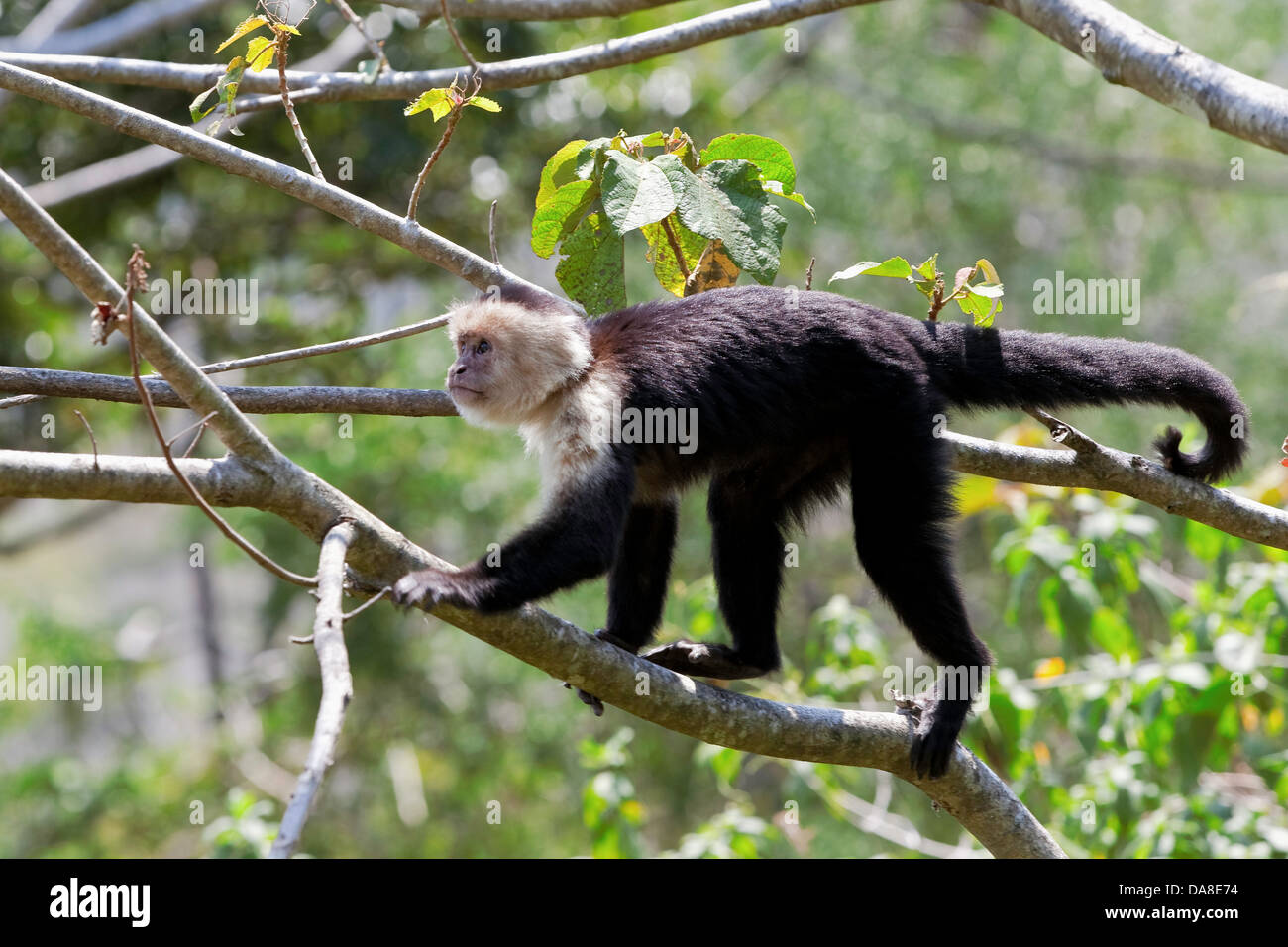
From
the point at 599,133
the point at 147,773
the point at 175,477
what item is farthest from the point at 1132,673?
the point at 147,773

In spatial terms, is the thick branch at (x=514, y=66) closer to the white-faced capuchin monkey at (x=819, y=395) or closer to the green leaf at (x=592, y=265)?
the green leaf at (x=592, y=265)

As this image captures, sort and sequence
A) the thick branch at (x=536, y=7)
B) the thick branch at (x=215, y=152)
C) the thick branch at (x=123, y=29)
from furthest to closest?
the thick branch at (x=123, y=29) < the thick branch at (x=536, y=7) < the thick branch at (x=215, y=152)

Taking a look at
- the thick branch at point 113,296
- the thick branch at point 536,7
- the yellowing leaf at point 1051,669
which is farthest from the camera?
the yellowing leaf at point 1051,669

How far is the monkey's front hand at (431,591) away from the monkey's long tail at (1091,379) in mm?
1810

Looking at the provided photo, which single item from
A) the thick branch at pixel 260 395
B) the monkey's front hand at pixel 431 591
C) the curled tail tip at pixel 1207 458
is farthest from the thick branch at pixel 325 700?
the curled tail tip at pixel 1207 458

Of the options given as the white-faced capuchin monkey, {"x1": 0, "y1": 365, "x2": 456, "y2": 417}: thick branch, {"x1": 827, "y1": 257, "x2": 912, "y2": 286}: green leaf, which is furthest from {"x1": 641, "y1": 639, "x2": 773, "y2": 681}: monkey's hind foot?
{"x1": 827, "y1": 257, "x2": 912, "y2": 286}: green leaf

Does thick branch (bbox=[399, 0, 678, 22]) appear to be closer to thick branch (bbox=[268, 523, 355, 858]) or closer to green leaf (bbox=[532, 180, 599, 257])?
green leaf (bbox=[532, 180, 599, 257])

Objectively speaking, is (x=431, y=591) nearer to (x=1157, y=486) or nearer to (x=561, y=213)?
(x=561, y=213)

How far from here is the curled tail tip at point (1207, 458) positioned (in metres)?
3.90

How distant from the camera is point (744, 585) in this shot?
454 cm

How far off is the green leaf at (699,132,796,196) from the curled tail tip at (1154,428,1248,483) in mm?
1475

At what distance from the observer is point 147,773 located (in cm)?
1259

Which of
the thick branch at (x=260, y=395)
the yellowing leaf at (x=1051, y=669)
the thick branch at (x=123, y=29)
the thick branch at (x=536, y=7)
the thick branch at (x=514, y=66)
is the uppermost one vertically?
the thick branch at (x=123, y=29)

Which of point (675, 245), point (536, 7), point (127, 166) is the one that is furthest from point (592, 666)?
point (127, 166)
